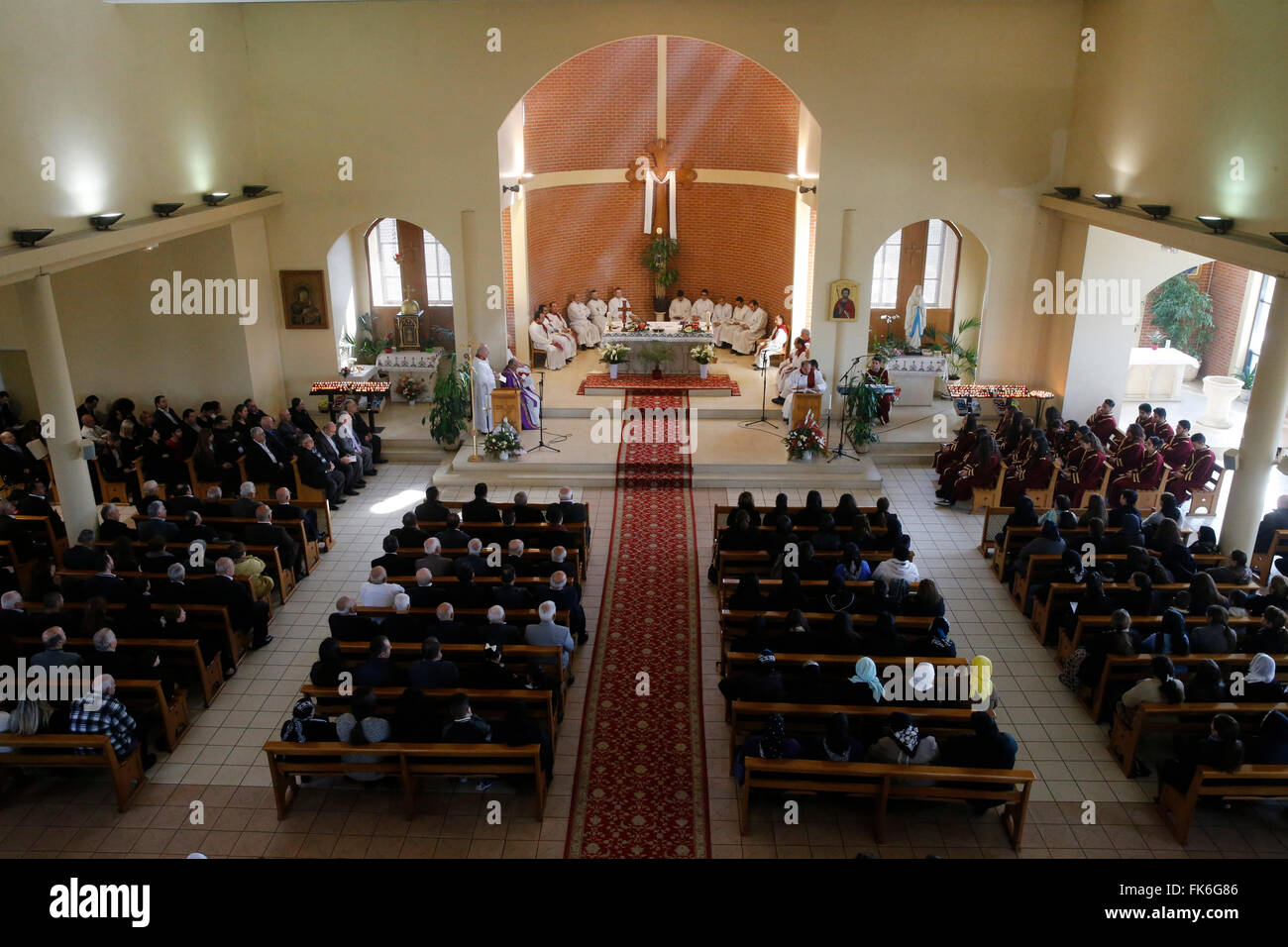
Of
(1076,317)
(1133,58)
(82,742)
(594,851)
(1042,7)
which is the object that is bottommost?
(594,851)

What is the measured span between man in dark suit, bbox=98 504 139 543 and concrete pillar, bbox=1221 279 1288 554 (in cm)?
1314

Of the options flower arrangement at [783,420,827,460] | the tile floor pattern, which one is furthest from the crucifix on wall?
the tile floor pattern

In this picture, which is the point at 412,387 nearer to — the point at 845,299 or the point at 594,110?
the point at 594,110

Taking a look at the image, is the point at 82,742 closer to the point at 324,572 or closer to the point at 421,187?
the point at 324,572

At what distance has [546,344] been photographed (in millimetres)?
18891

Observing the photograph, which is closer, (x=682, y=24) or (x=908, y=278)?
(x=682, y=24)

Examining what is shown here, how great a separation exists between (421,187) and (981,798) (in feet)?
43.5

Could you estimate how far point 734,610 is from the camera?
936 centimetres

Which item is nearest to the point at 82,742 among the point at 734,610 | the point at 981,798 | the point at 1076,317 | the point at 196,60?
the point at 734,610

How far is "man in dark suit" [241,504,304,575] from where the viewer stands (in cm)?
1085

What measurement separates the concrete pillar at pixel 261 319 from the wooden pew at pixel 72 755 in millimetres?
9321

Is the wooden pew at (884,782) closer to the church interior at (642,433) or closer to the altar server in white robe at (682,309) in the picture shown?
the church interior at (642,433)

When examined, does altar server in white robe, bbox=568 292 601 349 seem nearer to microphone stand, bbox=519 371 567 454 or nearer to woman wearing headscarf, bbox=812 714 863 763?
microphone stand, bbox=519 371 567 454

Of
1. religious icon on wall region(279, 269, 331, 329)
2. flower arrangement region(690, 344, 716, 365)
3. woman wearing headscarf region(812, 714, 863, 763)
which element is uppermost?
religious icon on wall region(279, 269, 331, 329)
